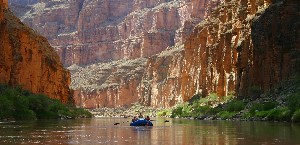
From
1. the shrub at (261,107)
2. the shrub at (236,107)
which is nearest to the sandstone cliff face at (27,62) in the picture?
the shrub at (236,107)

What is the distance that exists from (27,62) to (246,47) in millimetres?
42595

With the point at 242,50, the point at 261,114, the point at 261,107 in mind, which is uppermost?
the point at 242,50

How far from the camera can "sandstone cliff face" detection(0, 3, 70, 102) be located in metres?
101

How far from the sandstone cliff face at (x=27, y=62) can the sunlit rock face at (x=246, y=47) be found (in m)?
35.0

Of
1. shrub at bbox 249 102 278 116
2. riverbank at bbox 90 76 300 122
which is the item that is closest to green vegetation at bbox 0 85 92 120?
riverbank at bbox 90 76 300 122

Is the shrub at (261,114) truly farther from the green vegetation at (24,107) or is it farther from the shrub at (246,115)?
the green vegetation at (24,107)

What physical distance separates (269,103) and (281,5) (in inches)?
889

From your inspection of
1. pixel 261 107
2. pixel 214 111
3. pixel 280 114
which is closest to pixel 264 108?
pixel 261 107

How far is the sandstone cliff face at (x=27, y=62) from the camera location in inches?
3967

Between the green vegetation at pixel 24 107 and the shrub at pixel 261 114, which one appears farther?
the green vegetation at pixel 24 107

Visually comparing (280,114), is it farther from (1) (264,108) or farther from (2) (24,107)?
(2) (24,107)

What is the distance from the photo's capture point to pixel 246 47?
10562cm

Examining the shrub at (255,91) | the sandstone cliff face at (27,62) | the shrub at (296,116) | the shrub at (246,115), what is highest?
the sandstone cliff face at (27,62)

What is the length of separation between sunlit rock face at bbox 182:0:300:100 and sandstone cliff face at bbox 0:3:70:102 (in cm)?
3497
